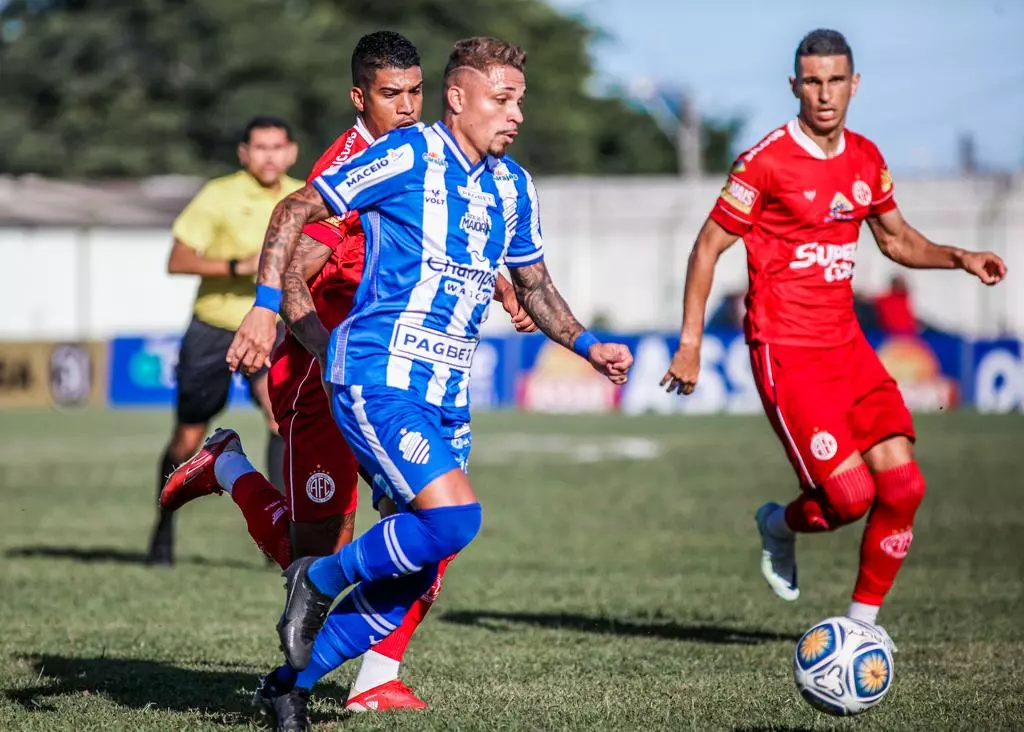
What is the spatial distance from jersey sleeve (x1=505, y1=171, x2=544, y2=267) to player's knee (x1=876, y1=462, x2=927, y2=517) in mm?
2069

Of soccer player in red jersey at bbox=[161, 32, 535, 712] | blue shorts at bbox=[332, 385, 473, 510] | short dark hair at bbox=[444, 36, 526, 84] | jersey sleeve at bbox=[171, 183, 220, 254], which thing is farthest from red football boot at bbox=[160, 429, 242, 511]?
jersey sleeve at bbox=[171, 183, 220, 254]

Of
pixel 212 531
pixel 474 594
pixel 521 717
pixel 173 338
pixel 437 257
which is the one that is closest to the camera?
pixel 437 257

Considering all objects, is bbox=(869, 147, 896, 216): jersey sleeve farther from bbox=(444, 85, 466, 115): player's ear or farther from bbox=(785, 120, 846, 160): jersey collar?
bbox=(444, 85, 466, 115): player's ear

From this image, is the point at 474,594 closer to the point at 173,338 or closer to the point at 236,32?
the point at 173,338

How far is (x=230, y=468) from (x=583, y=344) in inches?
63.2

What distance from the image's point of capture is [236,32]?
49562mm

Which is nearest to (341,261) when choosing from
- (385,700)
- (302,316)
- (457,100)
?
(302,316)

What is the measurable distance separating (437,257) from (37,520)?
28.5 feet

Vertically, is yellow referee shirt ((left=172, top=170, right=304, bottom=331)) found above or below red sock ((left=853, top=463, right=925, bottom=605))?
above

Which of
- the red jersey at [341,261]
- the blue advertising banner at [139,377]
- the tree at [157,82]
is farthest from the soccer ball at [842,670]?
the tree at [157,82]

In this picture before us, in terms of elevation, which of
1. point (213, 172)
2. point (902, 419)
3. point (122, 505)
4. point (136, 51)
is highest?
point (136, 51)

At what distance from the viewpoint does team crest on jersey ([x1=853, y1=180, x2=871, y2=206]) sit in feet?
22.9

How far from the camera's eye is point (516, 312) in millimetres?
6215

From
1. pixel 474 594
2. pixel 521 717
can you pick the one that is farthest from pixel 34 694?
pixel 474 594
